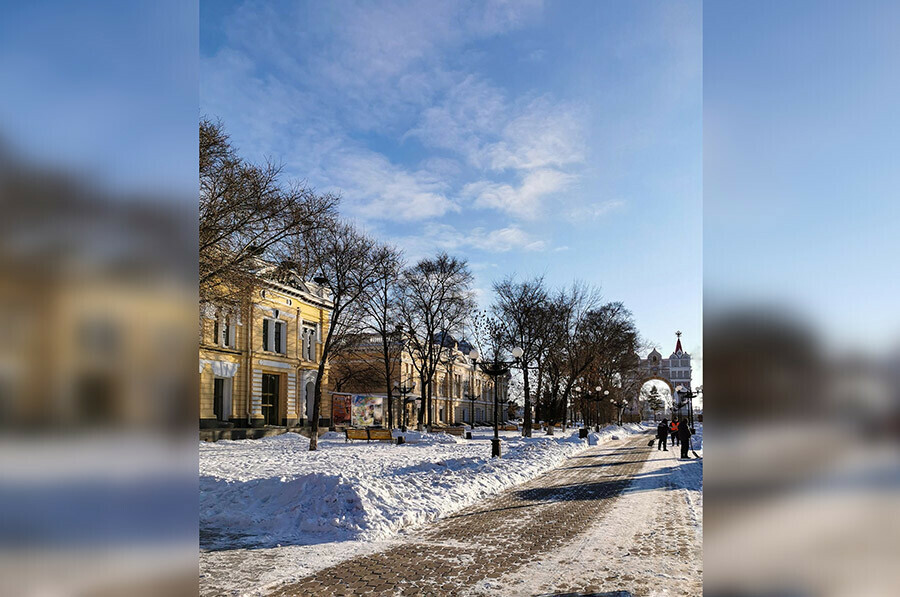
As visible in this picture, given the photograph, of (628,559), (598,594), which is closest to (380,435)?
(628,559)

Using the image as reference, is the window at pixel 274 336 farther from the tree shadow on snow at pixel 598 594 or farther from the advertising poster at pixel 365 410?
the tree shadow on snow at pixel 598 594

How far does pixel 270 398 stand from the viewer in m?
42.7

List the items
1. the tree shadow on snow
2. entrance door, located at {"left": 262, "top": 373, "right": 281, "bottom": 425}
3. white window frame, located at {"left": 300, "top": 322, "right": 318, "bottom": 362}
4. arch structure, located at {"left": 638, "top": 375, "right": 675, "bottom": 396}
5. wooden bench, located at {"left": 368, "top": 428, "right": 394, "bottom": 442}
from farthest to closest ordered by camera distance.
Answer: arch structure, located at {"left": 638, "top": 375, "right": 675, "bottom": 396}
white window frame, located at {"left": 300, "top": 322, "right": 318, "bottom": 362}
entrance door, located at {"left": 262, "top": 373, "right": 281, "bottom": 425}
wooden bench, located at {"left": 368, "top": 428, "right": 394, "bottom": 442}
the tree shadow on snow

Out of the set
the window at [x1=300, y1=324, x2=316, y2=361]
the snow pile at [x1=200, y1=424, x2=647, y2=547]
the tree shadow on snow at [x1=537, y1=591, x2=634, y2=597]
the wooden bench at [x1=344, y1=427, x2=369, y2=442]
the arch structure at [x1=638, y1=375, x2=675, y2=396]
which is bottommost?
the arch structure at [x1=638, y1=375, x2=675, y2=396]

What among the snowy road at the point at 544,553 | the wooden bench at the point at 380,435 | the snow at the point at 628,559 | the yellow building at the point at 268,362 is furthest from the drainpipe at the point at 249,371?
the snow at the point at 628,559

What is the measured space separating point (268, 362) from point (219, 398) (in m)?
4.44

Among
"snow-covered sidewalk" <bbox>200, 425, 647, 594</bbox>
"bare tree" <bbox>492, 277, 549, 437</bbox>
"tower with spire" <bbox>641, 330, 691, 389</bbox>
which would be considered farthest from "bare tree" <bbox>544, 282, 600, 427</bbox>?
"tower with spire" <bbox>641, 330, 691, 389</bbox>

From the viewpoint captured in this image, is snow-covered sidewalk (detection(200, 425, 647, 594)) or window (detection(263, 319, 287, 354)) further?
window (detection(263, 319, 287, 354))

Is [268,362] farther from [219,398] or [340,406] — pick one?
[340,406]

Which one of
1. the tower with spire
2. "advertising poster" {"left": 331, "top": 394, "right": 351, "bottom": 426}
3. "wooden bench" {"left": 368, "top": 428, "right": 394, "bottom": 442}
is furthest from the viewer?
the tower with spire

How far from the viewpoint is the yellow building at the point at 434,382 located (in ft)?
194

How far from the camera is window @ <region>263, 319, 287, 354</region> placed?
137 feet

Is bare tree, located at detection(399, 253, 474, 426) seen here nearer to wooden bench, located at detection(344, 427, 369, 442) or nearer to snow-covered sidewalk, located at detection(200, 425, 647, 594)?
wooden bench, located at detection(344, 427, 369, 442)
